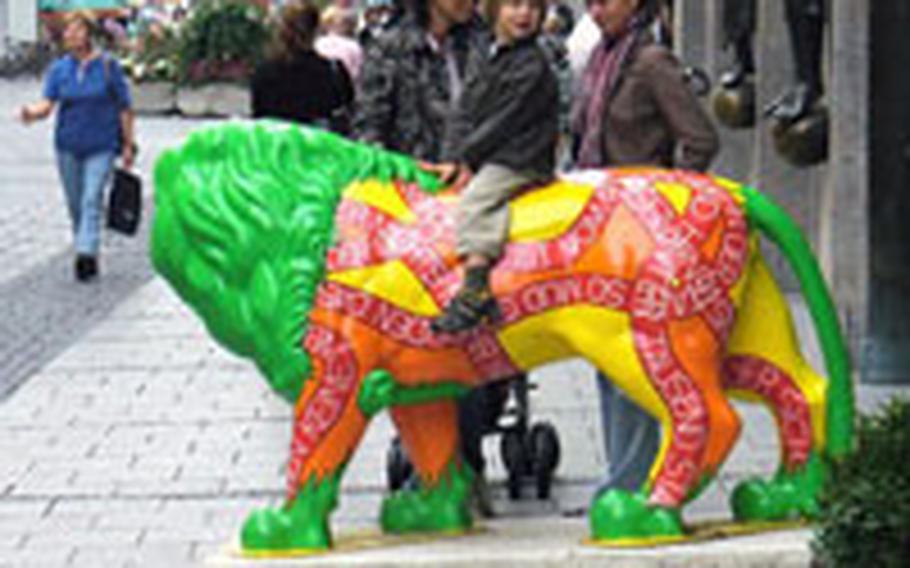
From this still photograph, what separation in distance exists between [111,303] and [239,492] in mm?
7145

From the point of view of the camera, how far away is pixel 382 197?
839cm

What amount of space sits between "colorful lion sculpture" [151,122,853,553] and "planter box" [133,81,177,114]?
102ft

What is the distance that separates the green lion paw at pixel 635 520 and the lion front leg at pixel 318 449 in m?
A: 0.79

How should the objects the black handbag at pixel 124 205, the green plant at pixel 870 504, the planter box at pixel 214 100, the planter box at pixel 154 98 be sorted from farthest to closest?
1. the planter box at pixel 154 98
2. the planter box at pixel 214 100
3. the black handbag at pixel 124 205
4. the green plant at pixel 870 504

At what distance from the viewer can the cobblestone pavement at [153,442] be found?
9503mm

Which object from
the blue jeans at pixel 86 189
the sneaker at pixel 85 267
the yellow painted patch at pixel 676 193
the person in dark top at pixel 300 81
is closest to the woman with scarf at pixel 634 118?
the yellow painted patch at pixel 676 193

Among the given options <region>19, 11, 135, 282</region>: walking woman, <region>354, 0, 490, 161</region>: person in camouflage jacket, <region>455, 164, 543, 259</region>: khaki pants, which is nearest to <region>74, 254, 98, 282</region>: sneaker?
<region>19, 11, 135, 282</region>: walking woman

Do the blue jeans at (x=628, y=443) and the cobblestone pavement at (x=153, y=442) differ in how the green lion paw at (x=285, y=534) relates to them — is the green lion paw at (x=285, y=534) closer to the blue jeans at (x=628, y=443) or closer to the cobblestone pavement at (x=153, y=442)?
the cobblestone pavement at (x=153, y=442)

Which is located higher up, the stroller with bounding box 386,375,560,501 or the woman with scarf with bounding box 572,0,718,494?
the woman with scarf with bounding box 572,0,718,494

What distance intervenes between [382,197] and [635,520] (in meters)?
1.25

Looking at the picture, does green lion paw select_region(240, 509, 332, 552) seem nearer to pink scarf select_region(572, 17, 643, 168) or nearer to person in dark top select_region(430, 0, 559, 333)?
person in dark top select_region(430, 0, 559, 333)

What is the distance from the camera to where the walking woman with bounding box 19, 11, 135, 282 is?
18188mm

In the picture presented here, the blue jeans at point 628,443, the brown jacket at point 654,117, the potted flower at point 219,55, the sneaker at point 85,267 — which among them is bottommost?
the blue jeans at point 628,443

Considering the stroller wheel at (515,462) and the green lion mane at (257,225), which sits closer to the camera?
the green lion mane at (257,225)
